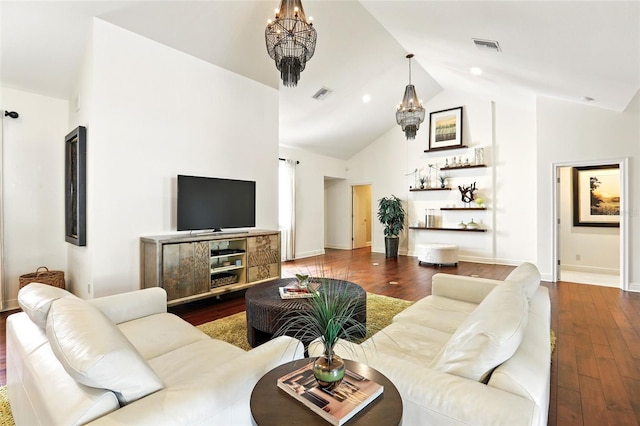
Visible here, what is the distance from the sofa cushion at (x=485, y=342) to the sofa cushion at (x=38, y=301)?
171 cm

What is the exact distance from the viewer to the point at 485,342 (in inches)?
46.0

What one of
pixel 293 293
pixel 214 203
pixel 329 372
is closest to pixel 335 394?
pixel 329 372

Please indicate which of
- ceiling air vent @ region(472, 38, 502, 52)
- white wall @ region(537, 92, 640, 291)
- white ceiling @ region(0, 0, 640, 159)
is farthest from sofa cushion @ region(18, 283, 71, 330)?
white wall @ region(537, 92, 640, 291)

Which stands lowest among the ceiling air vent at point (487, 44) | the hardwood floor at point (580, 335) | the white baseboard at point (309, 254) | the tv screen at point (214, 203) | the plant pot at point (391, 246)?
the hardwood floor at point (580, 335)

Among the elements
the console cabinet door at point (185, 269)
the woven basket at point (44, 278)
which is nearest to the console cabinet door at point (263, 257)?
the console cabinet door at point (185, 269)

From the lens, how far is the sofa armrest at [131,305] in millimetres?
2125

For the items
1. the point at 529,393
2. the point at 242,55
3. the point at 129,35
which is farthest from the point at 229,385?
the point at 242,55

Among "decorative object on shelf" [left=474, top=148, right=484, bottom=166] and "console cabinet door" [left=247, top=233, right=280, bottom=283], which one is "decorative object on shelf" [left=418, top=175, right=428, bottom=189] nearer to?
"decorative object on shelf" [left=474, top=148, right=484, bottom=166]

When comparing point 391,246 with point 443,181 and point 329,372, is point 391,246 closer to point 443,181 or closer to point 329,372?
point 443,181

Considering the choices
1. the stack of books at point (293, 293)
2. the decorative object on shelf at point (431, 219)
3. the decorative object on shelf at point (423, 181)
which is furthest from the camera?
the decorative object on shelf at point (423, 181)

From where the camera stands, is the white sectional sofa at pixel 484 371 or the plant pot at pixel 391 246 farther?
the plant pot at pixel 391 246

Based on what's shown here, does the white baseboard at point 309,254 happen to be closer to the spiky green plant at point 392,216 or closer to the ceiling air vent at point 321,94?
the spiky green plant at point 392,216

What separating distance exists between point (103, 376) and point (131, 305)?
1.42 metres

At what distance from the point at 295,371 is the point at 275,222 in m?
4.18
